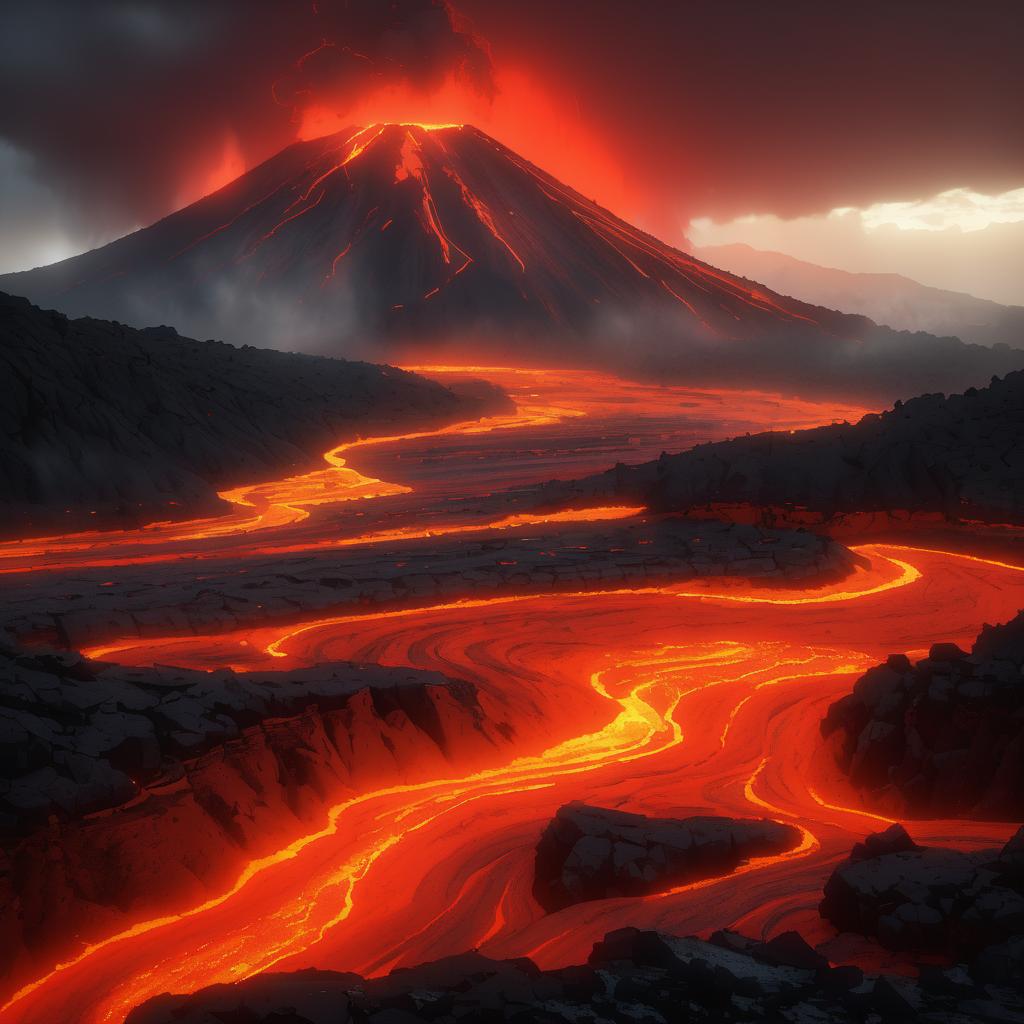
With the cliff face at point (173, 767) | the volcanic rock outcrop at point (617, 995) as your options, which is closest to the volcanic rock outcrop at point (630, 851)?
the volcanic rock outcrop at point (617, 995)

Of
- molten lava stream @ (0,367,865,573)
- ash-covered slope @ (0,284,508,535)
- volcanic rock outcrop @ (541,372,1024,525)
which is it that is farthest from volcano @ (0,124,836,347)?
volcanic rock outcrop @ (541,372,1024,525)

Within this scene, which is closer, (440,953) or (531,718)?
(440,953)

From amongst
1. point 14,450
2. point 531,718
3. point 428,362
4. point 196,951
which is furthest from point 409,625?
point 428,362

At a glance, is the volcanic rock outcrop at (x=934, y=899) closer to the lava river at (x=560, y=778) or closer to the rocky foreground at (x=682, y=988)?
the rocky foreground at (x=682, y=988)

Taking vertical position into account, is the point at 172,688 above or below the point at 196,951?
above

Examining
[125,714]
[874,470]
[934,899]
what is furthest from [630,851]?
[874,470]

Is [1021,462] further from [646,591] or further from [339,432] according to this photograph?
[339,432]

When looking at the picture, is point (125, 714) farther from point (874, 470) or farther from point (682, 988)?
point (874, 470)
